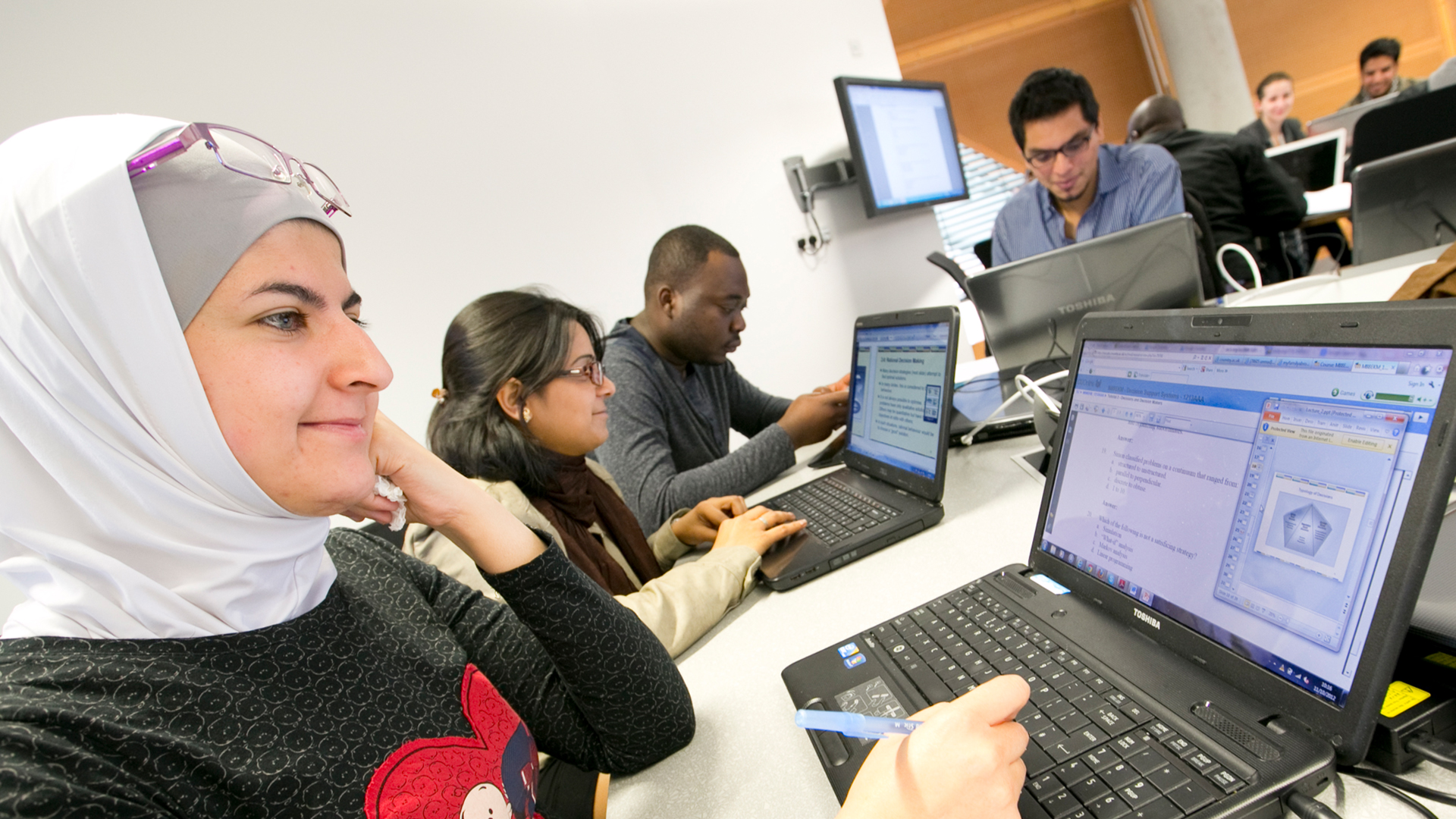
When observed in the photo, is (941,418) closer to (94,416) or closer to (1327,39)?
(94,416)

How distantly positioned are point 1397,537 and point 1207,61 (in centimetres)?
806

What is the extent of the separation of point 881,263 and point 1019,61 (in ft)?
17.5

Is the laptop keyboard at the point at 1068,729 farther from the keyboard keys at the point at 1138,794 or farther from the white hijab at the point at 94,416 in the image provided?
the white hijab at the point at 94,416

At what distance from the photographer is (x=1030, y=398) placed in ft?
4.12

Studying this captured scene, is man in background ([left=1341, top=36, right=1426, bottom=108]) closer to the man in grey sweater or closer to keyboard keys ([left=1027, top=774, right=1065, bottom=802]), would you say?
the man in grey sweater

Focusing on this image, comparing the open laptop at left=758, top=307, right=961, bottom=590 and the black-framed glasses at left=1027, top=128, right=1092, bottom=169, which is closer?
the open laptop at left=758, top=307, right=961, bottom=590

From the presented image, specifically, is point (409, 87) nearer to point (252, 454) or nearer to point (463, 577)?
point (463, 577)

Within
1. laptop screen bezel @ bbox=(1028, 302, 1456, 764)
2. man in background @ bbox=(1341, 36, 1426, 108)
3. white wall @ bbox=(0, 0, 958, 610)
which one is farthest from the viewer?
man in background @ bbox=(1341, 36, 1426, 108)

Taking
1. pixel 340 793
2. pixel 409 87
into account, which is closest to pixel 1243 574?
pixel 340 793

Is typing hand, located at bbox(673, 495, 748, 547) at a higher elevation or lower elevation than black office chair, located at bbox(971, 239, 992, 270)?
lower

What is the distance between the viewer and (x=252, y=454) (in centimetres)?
59

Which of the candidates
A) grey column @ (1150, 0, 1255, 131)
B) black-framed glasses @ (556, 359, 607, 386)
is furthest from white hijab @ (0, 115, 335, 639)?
grey column @ (1150, 0, 1255, 131)

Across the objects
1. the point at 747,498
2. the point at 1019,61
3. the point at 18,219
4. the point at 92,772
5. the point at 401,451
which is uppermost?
the point at 1019,61

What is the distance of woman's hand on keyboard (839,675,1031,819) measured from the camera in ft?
1.46
